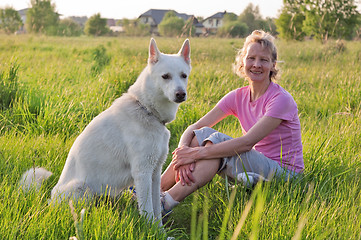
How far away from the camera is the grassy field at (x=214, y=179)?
190 cm

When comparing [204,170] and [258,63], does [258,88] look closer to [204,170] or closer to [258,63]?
[258,63]

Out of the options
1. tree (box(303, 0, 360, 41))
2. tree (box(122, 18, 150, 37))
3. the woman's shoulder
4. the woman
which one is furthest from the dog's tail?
tree (box(122, 18, 150, 37))

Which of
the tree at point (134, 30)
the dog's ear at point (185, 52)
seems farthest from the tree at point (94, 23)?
the dog's ear at point (185, 52)

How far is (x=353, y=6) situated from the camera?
2292 cm

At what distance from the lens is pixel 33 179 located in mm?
2359

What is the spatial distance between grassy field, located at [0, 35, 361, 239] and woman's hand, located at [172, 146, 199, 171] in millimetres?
304

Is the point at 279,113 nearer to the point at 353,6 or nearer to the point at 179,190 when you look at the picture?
the point at 179,190

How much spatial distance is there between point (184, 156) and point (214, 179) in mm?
456

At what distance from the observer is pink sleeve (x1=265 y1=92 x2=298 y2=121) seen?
2629 mm

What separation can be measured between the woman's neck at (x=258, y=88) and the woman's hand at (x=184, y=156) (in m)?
0.77

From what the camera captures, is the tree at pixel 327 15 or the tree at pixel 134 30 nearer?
the tree at pixel 327 15

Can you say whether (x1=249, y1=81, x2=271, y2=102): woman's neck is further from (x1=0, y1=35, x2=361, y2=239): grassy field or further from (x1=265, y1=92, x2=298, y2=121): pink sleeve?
(x1=0, y1=35, x2=361, y2=239): grassy field

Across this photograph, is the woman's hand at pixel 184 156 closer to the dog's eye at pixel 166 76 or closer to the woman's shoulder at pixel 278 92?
the dog's eye at pixel 166 76

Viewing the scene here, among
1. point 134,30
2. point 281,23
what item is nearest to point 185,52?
point 281,23
